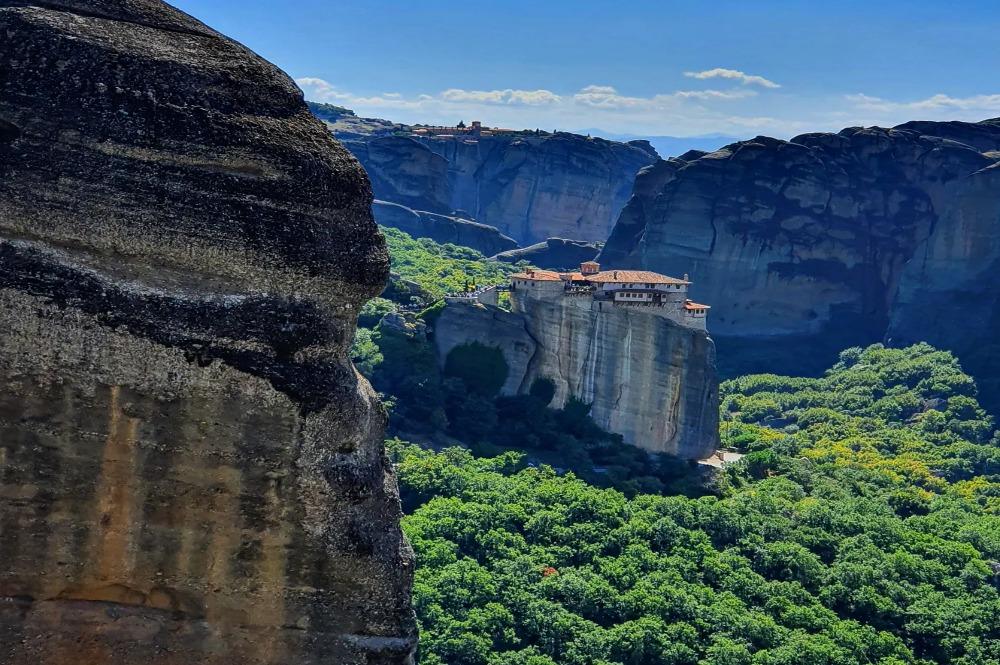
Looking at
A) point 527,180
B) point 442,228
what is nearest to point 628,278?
point 442,228

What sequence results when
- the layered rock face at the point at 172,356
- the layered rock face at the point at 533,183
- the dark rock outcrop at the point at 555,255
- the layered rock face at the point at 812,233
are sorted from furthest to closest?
the layered rock face at the point at 533,183, the dark rock outcrop at the point at 555,255, the layered rock face at the point at 812,233, the layered rock face at the point at 172,356

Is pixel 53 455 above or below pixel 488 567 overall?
above

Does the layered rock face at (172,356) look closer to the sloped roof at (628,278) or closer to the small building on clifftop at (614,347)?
the small building on clifftop at (614,347)

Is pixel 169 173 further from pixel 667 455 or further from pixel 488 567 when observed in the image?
pixel 667 455

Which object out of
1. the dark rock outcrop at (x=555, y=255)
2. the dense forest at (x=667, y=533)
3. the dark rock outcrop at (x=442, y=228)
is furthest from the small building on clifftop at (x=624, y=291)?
the dark rock outcrop at (x=442, y=228)

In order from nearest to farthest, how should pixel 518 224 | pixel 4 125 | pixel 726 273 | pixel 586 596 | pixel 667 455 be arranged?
pixel 4 125 < pixel 586 596 < pixel 667 455 < pixel 726 273 < pixel 518 224

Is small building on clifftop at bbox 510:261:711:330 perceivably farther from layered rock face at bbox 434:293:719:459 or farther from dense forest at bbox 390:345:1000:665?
dense forest at bbox 390:345:1000:665

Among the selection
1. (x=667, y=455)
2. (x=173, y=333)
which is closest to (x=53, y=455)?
(x=173, y=333)

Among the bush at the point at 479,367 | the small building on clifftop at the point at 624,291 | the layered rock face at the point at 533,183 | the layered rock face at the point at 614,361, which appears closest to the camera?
the layered rock face at the point at 614,361
